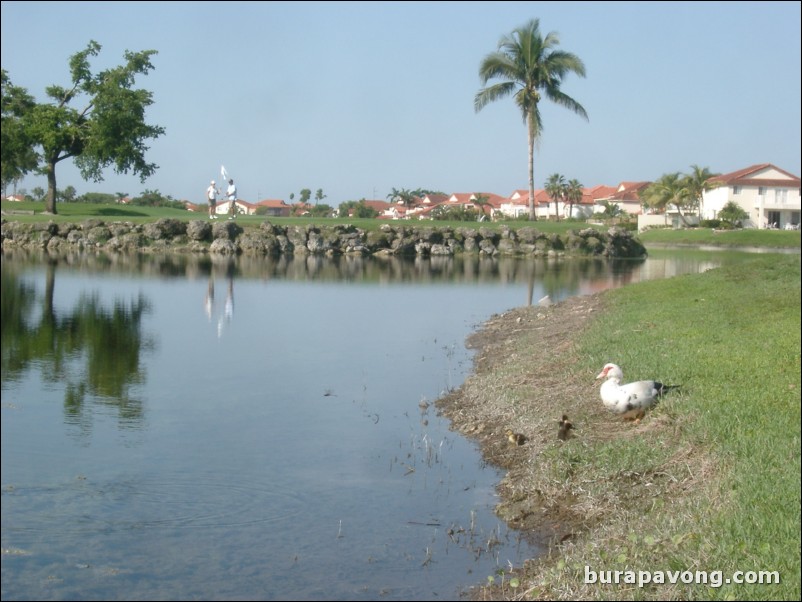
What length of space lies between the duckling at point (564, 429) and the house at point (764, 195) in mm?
7671

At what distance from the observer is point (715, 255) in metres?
42.6

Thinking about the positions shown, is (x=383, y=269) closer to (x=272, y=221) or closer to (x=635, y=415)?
(x=272, y=221)

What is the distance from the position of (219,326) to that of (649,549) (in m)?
16.1

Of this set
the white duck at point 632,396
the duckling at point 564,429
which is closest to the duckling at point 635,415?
the white duck at point 632,396

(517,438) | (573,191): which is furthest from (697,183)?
(573,191)

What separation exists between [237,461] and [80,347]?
27.8ft

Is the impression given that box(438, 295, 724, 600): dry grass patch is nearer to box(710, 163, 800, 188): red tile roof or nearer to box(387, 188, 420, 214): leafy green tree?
box(710, 163, 800, 188): red tile roof

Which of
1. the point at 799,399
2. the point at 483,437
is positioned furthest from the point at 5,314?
the point at 799,399

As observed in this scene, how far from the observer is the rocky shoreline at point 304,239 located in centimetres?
5169

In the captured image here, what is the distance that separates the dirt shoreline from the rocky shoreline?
3428 cm

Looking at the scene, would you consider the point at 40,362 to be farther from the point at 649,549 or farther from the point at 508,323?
the point at 649,549

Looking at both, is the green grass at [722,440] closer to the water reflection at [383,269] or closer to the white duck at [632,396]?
the white duck at [632,396]

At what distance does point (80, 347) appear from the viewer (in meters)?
17.7

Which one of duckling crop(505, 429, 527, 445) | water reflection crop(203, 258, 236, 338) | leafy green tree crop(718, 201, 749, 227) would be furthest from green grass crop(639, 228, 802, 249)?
water reflection crop(203, 258, 236, 338)
